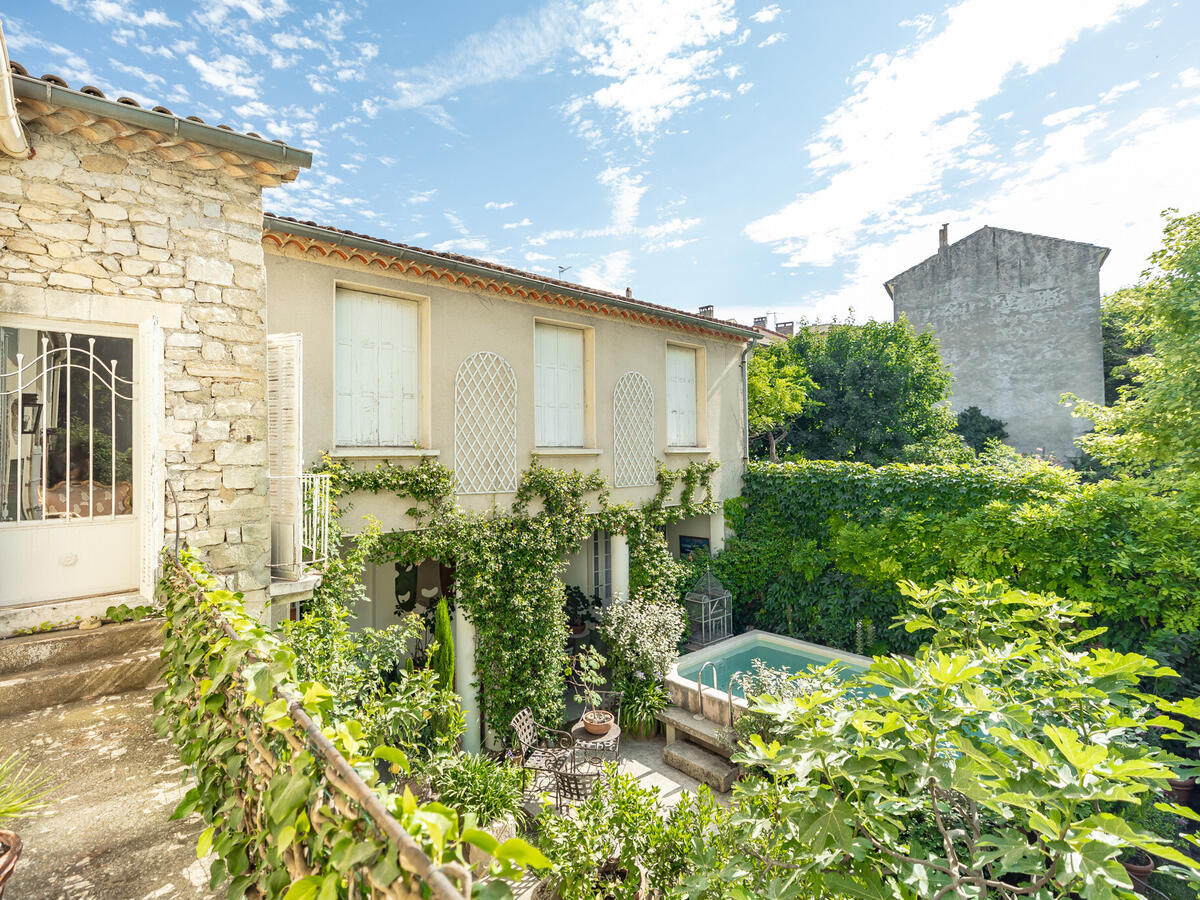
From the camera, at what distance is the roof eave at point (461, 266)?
5.99 m

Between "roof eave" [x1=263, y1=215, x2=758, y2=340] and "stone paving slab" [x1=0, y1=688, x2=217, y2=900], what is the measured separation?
4.84 metres

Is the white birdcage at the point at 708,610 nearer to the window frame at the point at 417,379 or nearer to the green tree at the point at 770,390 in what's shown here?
the green tree at the point at 770,390

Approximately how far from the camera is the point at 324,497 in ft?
19.1

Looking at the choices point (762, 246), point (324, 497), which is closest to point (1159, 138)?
point (762, 246)

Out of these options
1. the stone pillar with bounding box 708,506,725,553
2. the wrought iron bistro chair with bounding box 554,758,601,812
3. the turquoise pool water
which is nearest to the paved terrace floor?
the wrought iron bistro chair with bounding box 554,758,601,812

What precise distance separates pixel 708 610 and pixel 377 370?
7930 millimetres

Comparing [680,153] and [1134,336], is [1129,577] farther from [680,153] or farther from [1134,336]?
[680,153]

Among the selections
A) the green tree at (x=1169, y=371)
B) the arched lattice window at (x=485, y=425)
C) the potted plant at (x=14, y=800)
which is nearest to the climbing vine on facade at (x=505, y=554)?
the arched lattice window at (x=485, y=425)

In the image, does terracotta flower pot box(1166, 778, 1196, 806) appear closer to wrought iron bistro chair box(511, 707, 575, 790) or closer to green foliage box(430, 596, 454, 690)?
wrought iron bistro chair box(511, 707, 575, 790)

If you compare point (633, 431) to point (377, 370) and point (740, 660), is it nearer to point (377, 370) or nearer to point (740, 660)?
point (377, 370)

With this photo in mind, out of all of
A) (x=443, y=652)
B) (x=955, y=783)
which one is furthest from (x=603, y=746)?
(x=955, y=783)

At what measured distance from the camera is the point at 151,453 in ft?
13.0

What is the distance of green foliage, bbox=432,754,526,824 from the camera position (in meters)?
5.33

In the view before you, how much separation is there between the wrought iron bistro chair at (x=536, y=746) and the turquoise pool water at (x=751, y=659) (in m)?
2.72
